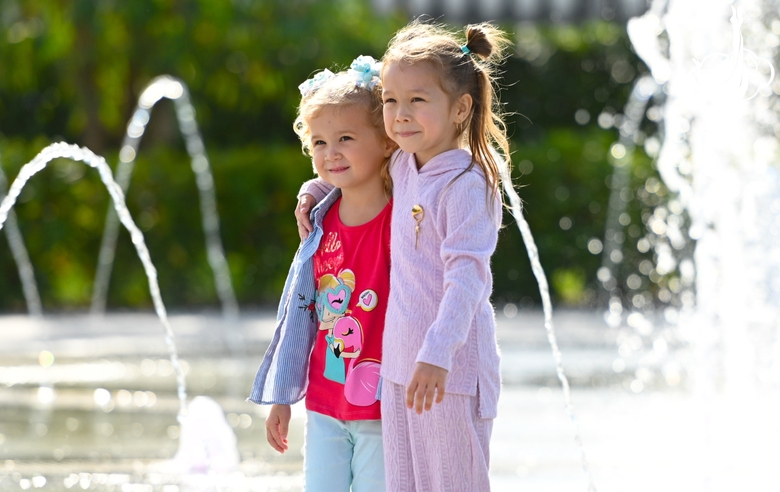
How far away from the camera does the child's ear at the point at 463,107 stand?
2.41m

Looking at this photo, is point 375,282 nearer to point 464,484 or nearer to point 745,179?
point 464,484

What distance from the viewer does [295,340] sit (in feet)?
8.48

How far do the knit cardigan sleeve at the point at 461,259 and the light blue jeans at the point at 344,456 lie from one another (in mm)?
354

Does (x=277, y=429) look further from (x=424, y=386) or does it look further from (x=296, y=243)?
(x=296, y=243)

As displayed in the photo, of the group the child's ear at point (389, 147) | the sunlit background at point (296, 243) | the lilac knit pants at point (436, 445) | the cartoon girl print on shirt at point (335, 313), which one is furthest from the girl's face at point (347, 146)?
the sunlit background at point (296, 243)

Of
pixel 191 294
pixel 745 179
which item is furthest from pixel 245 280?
pixel 745 179

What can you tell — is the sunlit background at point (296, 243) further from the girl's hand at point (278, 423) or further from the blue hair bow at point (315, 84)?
A: the blue hair bow at point (315, 84)

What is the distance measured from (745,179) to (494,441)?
2.63 metres

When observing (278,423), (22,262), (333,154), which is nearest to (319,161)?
(333,154)

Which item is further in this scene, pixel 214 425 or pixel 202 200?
pixel 202 200

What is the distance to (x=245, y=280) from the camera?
31.1ft

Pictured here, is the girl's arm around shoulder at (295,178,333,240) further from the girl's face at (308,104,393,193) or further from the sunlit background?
the sunlit background

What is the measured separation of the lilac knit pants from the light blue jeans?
0.38 feet

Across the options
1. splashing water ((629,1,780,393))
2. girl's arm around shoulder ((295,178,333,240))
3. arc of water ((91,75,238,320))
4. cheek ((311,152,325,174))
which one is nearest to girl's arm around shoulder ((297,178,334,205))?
girl's arm around shoulder ((295,178,333,240))
